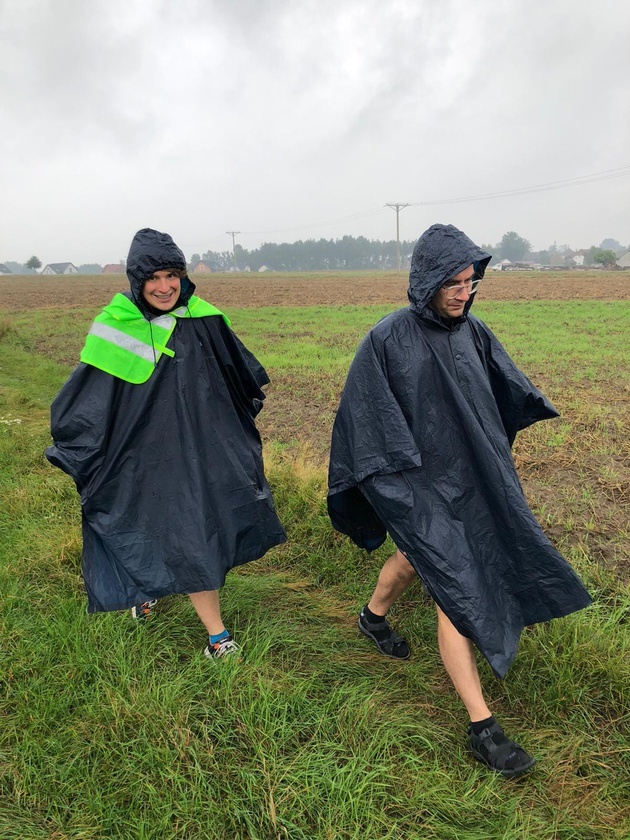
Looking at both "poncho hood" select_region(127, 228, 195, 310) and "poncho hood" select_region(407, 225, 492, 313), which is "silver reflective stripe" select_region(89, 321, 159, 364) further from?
"poncho hood" select_region(407, 225, 492, 313)

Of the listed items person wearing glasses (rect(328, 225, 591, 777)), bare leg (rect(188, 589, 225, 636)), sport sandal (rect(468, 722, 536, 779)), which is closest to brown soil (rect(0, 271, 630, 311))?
person wearing glasses (rect(328, 225, 591, 777))

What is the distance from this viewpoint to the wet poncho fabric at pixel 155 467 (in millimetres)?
2367

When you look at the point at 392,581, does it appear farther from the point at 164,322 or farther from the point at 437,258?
the point at 164,322

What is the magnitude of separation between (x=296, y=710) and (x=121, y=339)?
175cm

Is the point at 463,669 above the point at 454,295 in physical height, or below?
below

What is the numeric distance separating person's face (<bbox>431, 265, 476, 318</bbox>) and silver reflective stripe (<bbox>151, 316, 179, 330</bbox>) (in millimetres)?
1180

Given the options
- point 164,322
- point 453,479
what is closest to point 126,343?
point 164,322

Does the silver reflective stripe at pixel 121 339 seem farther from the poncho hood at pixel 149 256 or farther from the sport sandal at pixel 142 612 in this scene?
the sport sandal at pixel 142 612

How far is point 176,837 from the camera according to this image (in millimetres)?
1735

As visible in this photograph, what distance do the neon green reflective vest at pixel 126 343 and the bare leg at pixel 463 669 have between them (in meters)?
1.66

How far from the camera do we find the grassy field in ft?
5.92

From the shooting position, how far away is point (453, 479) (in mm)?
2123

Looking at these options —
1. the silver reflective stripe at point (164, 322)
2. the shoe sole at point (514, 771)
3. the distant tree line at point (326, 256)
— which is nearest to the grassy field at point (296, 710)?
the shoe sole at point (514, 771)

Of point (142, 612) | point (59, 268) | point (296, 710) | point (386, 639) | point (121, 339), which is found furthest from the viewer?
point (59, 268)
